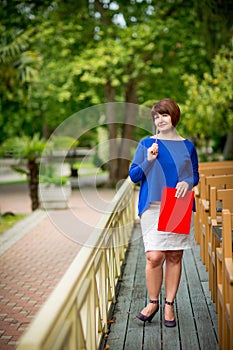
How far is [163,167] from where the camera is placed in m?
4.36

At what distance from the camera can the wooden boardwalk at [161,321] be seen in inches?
171

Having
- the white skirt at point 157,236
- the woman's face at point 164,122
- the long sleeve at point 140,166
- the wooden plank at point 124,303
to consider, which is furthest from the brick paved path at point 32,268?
the woman's face at point 164,122

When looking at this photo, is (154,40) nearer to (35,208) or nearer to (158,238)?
(35,208)

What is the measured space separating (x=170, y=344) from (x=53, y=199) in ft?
45.2

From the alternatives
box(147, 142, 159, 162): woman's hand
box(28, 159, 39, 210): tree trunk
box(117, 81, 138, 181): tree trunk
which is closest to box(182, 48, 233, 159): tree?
box(28, 159, 39, 210): tree trunk

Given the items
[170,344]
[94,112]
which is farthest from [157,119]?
[94,112]

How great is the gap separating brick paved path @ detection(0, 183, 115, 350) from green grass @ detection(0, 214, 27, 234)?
82 centimetres

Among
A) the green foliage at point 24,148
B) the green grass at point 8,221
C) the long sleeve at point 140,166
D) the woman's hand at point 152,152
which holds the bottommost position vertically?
the green grass at point 8,221

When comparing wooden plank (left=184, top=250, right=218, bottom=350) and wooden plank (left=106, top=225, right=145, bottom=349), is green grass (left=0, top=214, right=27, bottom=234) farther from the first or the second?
wooden plank (left=184, top=250, right=218, bottom=350)

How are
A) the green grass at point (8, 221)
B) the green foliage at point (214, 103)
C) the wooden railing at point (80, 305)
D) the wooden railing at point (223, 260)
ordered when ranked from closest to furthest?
the wooden railing at point (80, 305), the wooden railing at point (223, 260), the green foliage at point (214, 103), the green grass at point (8, 221)

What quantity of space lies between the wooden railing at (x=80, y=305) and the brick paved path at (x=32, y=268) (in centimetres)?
150

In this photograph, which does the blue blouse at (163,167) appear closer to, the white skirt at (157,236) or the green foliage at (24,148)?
the white skirt at (157,236)

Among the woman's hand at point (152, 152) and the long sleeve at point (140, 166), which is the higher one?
the woman's hand at point (152, 152)

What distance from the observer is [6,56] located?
14469 mm
